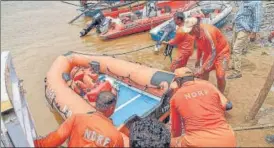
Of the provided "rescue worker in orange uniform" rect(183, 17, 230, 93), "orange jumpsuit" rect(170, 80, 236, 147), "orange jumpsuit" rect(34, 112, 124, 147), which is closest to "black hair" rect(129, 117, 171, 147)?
"orange jumpsuit" rect(34, 112, 124, 147)

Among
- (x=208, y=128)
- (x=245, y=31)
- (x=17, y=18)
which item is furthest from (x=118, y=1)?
(x=208, y=128)

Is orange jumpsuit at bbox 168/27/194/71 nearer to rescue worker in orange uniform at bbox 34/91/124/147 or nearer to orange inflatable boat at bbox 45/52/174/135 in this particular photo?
orange inflatable boat at bbox 45/52/174/135

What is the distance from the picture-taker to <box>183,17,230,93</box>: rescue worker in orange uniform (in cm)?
502

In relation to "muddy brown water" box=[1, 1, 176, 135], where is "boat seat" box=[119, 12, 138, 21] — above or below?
above

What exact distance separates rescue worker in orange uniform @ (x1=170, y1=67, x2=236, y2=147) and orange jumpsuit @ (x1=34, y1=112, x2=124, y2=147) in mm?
777

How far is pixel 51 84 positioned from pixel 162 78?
2.05m

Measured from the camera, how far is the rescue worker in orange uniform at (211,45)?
5023 mm

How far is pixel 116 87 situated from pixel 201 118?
2.97 m

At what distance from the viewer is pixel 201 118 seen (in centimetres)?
303

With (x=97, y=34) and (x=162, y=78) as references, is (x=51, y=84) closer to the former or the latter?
(x=162, y=78)

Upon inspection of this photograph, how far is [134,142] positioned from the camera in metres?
2.44

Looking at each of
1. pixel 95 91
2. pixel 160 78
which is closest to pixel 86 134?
pixel 95 91

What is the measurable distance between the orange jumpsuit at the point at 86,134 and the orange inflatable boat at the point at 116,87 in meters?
1.98

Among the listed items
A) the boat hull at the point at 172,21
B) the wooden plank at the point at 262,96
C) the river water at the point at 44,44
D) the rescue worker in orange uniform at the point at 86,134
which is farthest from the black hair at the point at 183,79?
the boat hull at the point at 172,21
